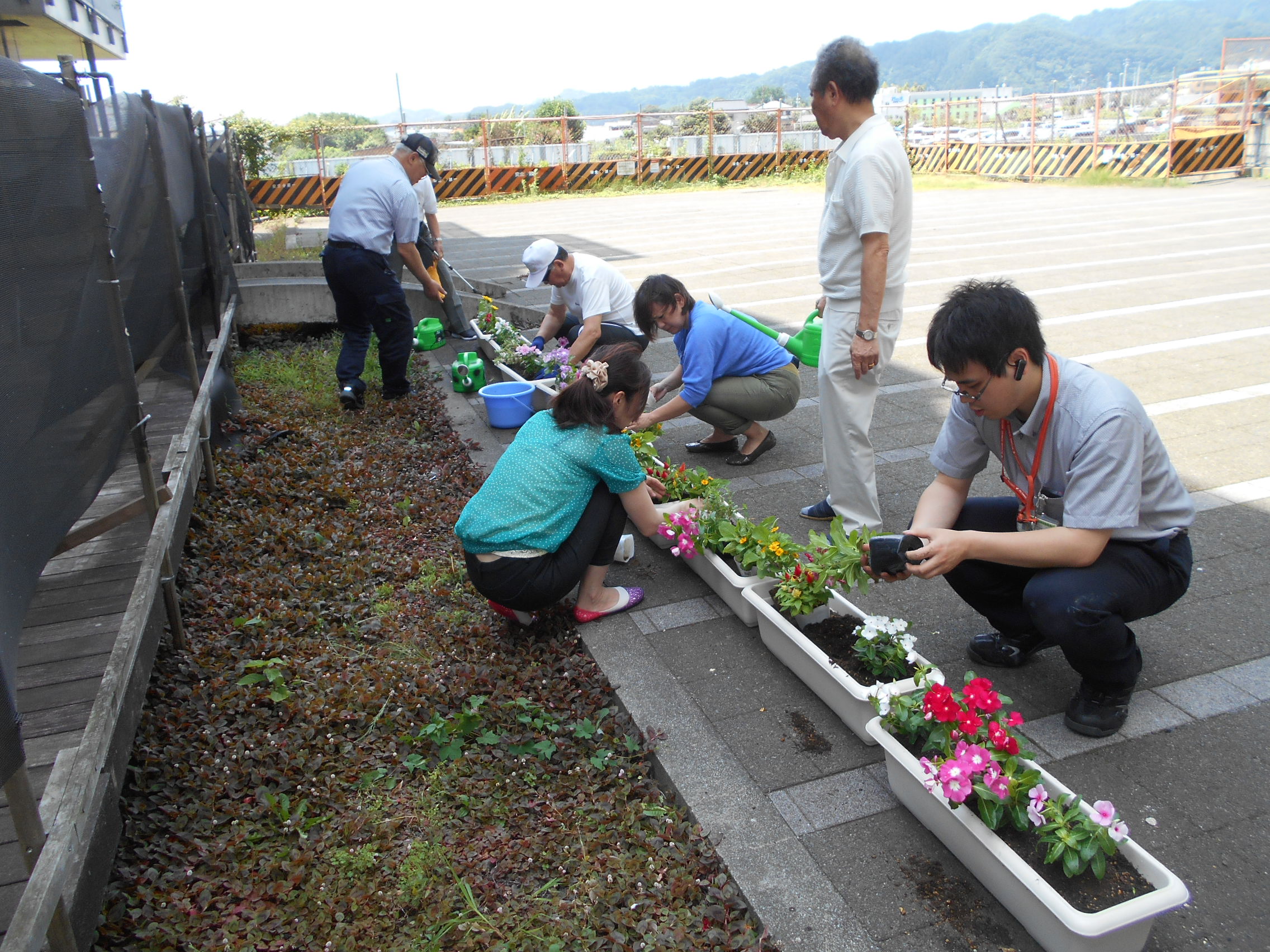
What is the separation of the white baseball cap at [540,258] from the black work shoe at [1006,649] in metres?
3.50

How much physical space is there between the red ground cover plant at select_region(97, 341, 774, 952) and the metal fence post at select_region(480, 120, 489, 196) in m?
21.0

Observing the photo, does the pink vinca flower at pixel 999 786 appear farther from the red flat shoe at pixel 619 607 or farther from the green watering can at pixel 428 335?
the green watering can at pixel 428 335

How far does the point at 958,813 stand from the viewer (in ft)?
6.66

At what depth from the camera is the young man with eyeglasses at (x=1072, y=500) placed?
7.57 feet

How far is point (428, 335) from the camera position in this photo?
756cm

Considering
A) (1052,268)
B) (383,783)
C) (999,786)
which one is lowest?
(383,783)

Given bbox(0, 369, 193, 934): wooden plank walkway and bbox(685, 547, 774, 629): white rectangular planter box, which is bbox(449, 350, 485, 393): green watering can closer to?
bbox(0, 369, 193, 934): wooden plank walkway

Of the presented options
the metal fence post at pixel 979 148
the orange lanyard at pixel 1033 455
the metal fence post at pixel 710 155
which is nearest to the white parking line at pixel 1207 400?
the orange lanyard at pixel 1033 455

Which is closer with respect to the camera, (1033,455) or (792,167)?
(1033,455)

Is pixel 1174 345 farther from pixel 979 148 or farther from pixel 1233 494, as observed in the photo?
pixel 979 148

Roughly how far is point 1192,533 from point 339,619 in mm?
3693

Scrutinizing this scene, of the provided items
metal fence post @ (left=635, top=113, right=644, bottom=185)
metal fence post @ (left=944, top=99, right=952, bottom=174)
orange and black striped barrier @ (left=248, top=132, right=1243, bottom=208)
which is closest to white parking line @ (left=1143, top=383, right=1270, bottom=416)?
orange and black striped barrier @ (left=248, top=132, right=1243, bottom=208)

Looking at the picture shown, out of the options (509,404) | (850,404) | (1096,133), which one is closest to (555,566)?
(850,404)

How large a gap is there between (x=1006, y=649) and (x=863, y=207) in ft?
5.54
